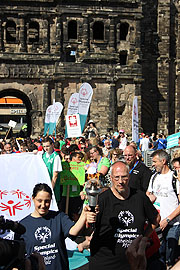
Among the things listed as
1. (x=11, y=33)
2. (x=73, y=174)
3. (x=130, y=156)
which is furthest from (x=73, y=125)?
(x=11, y=33)

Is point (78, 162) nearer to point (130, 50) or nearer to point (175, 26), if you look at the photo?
point (130, 50)

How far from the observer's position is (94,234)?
17.6ft

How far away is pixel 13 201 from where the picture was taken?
7.66 m

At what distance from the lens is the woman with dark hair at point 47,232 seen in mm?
5168

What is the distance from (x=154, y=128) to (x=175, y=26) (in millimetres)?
7464

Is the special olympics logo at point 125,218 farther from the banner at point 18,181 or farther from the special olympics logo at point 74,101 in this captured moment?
the special olympics logo at point 74,101

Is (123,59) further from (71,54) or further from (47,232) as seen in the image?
(47,232)

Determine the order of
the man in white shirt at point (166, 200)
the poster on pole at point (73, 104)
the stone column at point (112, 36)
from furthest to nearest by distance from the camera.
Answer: the stone column at point (112, 36), the poster on pole at point (73, 104), the man in white shirt at point (166, 200)

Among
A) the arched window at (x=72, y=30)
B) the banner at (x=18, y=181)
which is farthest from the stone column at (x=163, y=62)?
the banner at (x=18, y=181)

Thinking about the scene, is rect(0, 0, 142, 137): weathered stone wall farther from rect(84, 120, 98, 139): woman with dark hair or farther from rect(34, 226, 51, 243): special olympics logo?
rect(34, 226, 51, 243): special olympics logo

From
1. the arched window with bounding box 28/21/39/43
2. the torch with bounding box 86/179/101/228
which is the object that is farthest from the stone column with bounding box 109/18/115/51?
the torch with bounding box 86/179/101/228

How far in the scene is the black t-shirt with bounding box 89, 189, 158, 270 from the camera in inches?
208

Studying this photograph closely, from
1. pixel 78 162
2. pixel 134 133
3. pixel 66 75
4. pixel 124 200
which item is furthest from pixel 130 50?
pixel 124 200

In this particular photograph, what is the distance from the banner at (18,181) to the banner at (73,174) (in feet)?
9.32
